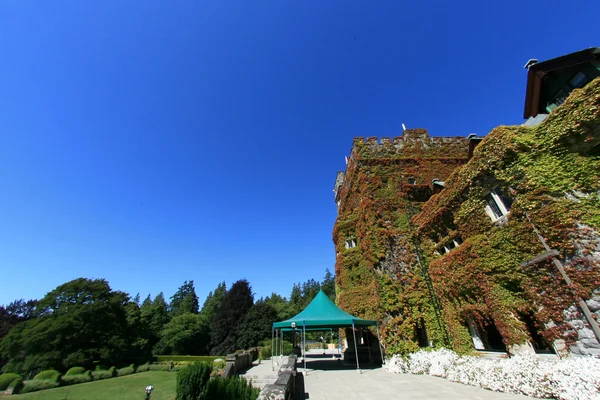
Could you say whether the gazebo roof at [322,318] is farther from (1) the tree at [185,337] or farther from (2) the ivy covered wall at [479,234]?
(1) the tree at [185,337]

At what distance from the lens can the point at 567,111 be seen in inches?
269

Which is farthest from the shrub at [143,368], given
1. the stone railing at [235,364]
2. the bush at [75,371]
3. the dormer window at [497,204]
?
the dormer window at [497,204]

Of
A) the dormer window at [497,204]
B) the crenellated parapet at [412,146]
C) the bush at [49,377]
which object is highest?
the crenellated parapet at [412,146]

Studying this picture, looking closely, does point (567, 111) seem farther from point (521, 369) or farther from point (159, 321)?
point (159, 321)

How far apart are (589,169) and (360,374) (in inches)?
459

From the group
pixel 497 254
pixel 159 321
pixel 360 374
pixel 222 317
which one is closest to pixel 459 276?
pixel 497 254

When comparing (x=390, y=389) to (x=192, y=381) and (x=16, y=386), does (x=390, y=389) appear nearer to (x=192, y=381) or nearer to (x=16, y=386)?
(x=192, y=381)

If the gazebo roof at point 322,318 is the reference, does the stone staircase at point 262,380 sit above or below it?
below

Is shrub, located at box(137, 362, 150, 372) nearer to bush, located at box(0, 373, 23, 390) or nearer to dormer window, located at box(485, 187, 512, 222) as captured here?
bush, located at box(0, 373, 23, 390)

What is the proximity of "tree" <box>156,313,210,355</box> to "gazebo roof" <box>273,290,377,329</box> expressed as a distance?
36381 millimetres

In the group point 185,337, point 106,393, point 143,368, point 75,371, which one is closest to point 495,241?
point 106,393

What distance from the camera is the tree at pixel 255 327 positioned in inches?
1357

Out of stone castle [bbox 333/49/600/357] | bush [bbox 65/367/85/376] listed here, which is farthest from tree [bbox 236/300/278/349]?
stone castle [bbox 333/49/600/357]

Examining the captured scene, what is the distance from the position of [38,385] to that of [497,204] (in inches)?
1421
